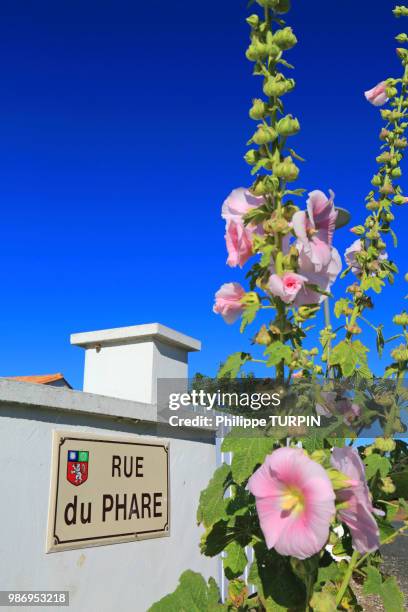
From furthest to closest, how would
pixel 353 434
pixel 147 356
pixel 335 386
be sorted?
pixel 147 356
pixel 335 386
pixel 353 434

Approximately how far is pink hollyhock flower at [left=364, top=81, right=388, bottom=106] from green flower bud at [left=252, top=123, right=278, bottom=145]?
2.80ft

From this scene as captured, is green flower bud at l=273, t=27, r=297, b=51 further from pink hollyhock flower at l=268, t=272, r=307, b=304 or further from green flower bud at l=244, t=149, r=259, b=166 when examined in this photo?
pink hollyhock flower at l=268, t=272, r=307, b=304

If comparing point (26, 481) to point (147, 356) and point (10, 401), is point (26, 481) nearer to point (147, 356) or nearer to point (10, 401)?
point (10, 401)

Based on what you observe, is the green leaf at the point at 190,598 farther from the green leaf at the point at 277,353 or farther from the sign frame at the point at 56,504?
the sign frame at the point at 56,504

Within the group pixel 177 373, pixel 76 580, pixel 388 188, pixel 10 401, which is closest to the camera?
pixel 388 188

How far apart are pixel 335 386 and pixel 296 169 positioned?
2.37 feet

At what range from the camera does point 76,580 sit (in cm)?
250

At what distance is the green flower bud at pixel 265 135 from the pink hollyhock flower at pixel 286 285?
0.28m

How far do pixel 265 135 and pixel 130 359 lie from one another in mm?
2540

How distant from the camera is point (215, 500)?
1358 millimetres

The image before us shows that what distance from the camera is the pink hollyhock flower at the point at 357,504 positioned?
0.92 m

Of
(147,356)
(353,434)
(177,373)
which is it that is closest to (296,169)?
(353,434)

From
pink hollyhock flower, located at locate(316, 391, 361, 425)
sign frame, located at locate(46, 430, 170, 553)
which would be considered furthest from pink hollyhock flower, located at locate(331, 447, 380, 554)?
sign frame, located at locate(46, 430, 170, 553)

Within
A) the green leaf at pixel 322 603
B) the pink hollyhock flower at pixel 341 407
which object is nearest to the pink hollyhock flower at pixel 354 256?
the pink hollyhock flower at pixel 341 407
